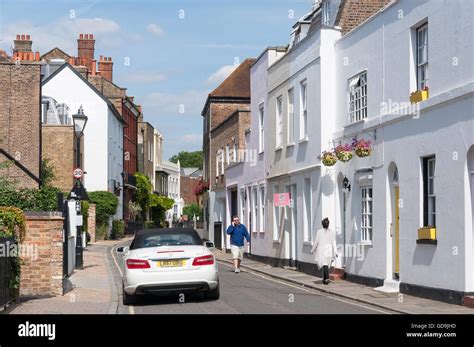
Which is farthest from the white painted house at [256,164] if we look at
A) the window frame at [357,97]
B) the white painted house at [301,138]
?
the window frame at [357,97]

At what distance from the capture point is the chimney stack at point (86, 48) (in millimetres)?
68125

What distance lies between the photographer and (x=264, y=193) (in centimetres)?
3466

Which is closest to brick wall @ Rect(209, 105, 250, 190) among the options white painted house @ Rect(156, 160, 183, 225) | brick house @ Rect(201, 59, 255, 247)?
brick house @ Rect(201, 59, 255, 247)

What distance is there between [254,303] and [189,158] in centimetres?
14485

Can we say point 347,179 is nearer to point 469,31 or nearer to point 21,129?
point 469,31

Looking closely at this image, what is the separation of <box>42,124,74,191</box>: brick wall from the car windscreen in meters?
31.3

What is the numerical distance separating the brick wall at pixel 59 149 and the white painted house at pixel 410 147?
2732 cm

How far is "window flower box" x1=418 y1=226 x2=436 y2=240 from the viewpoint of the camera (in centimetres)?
1770

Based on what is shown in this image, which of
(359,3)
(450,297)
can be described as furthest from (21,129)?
(450,297)

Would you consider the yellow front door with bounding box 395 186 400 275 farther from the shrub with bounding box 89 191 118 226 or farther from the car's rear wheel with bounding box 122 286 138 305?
the shrub with bounding box 89 191 118 226

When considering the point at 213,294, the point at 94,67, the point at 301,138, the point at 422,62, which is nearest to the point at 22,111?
the point at 301,138
